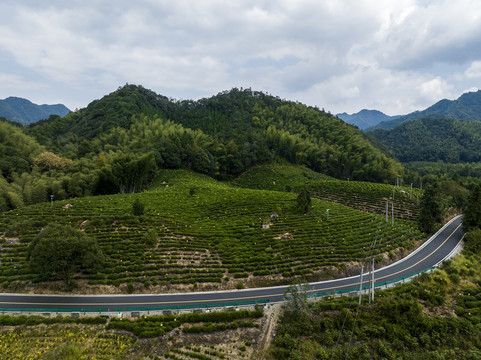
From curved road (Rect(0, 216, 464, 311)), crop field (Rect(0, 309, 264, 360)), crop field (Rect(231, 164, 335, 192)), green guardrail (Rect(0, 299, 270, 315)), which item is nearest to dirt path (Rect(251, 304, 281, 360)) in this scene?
crop field (Rect(0, 309, 264, 360))

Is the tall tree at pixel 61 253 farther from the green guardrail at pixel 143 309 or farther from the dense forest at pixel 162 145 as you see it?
the dense forest at pixel 162 145

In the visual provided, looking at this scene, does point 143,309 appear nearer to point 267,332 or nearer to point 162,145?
point 267,332

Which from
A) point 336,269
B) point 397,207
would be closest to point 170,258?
point 336,269

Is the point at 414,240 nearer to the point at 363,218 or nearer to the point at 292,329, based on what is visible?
the point at 363,218

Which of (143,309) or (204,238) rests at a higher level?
(204,238)

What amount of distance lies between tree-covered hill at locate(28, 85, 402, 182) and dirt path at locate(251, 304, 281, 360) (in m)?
67.2

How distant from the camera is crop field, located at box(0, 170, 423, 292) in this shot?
31.1 metres

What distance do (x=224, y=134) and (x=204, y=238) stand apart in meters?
90.4

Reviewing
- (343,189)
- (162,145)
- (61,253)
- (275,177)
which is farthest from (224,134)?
(61,253)

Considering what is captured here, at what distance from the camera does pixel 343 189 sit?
246 feet

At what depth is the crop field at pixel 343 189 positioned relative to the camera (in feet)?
211

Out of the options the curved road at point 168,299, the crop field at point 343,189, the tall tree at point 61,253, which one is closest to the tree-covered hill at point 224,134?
the crop field at point 343,189

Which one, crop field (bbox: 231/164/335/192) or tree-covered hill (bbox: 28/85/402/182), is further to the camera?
tree-covered hill (bbox: 28/85/402/182)

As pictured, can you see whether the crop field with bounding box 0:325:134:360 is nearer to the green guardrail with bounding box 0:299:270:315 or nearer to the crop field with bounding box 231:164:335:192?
the green guardrail with bounding box 0:299:270:315
